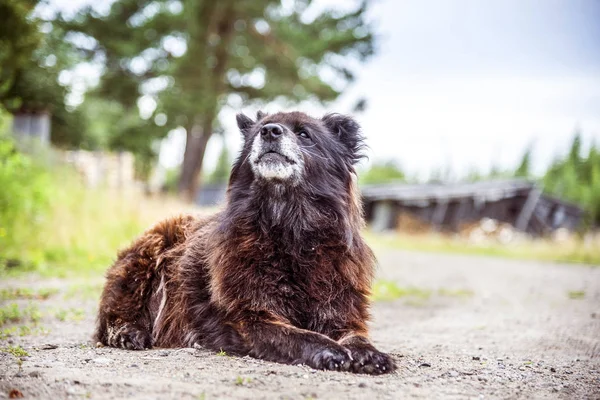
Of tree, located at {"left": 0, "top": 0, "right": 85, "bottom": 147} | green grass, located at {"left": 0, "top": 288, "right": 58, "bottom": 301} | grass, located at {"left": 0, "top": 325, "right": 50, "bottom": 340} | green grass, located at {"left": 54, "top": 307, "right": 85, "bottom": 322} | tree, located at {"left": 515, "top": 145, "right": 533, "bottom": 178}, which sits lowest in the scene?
green grass, located at {"left": 0, "top": 288, "right": 58, "bottom": 301}

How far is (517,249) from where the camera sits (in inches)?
891

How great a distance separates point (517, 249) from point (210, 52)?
14.5m

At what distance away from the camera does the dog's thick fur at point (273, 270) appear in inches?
155

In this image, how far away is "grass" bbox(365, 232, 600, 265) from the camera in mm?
18719

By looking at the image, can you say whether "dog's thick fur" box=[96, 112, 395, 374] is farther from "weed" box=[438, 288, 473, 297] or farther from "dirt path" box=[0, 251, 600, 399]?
"weed" box=[438, 288, 473, 297]

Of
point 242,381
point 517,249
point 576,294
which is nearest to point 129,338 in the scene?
point 242,381

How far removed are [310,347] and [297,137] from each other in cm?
173

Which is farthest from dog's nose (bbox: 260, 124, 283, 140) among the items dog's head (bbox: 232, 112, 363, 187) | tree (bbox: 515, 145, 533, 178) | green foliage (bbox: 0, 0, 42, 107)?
tree (bbox: 515, 145, 533, 178)

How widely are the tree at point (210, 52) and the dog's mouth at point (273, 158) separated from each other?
1498 cm

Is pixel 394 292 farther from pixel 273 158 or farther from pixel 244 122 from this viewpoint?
pixel 273 158

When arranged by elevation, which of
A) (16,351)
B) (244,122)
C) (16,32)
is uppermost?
(16,32)

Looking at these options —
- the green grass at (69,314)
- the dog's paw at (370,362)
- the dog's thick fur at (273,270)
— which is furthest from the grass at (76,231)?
the dog's paw at (370,362)

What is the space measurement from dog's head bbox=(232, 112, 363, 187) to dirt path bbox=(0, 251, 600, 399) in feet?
4.85

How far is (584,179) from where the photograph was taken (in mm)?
47625
